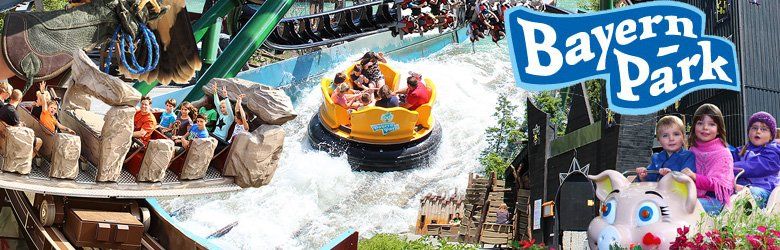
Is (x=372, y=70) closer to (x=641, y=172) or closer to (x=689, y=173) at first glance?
(x=641, y=172)

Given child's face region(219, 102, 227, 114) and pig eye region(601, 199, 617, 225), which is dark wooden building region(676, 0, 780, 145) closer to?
pig eye region(601, 199, 617, 225)

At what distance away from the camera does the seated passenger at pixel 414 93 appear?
59.8 feet

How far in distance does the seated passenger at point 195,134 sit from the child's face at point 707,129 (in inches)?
198

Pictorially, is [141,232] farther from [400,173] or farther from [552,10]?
[400,173]

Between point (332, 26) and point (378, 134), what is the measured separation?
485 cm

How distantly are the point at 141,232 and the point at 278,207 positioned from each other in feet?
23.4

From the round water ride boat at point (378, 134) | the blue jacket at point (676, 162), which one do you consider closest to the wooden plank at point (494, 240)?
the round water ride boat at point (378, 134)

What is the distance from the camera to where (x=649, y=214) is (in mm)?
7438

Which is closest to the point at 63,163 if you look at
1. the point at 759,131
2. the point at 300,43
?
the point at 759,131

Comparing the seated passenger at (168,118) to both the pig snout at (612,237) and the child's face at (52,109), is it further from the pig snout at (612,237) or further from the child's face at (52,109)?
the pig snout at (612,237)

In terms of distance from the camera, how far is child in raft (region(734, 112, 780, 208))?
310 inches

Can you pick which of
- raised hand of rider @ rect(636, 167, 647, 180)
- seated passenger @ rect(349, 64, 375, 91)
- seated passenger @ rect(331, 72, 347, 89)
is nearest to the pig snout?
raised hand of rider @ rect(636, 167, 647, 180)

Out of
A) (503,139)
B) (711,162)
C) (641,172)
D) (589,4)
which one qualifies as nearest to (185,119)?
(641,172)

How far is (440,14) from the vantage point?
21047mm
